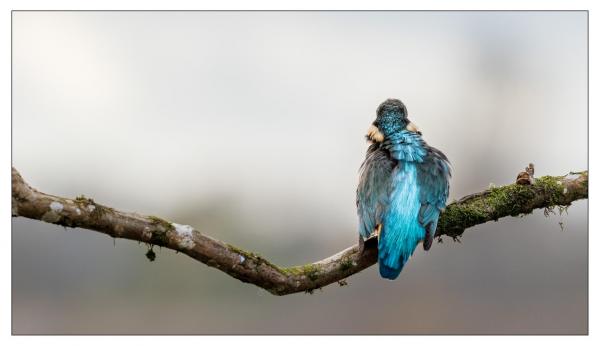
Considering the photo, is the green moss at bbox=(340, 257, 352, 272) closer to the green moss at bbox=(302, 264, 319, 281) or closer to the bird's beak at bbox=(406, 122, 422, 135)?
the green moss at bbox=(302, 264, 319, 281)

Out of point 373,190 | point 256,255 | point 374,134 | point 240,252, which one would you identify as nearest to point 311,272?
point 256,255

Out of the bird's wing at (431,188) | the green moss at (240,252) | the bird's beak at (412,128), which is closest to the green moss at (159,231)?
the green moss at (240,252)

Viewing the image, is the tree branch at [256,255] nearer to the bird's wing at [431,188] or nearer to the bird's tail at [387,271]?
the bird's tail at [387,271]

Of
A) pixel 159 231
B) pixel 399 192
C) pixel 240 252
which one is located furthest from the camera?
pixel 399 192

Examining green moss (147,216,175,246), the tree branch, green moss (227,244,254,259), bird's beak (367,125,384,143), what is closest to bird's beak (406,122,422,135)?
bird's beak (367,125,384,143)

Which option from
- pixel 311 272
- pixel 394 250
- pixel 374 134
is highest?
pixel 374 134

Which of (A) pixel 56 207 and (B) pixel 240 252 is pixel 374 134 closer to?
(B) pixel 240 252
